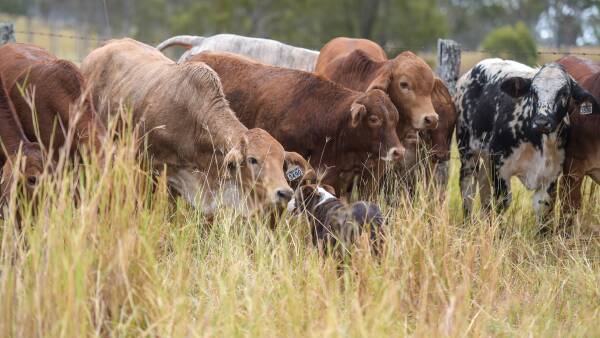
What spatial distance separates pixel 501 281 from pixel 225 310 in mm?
2053

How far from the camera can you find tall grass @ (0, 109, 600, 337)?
433 cm

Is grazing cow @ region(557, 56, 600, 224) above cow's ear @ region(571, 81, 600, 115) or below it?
below

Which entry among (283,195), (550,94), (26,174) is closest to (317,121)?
(283,195)

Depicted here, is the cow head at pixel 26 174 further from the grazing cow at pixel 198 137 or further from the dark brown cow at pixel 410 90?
the dark brown cow at pixel 410 90

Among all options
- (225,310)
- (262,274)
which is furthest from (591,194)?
(225,310)

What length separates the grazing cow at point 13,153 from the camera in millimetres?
5457

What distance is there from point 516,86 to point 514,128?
0.34m

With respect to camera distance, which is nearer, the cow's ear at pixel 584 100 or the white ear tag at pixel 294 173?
the white ear tag at pixel 294 173

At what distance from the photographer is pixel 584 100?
725 centimetres

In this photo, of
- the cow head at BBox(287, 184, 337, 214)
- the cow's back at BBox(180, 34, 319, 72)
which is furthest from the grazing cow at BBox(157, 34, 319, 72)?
the cow head at BBox(287, 184, 337, 214)

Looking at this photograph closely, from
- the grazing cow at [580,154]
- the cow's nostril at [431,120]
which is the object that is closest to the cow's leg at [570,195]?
the grazing cow at [580,154]

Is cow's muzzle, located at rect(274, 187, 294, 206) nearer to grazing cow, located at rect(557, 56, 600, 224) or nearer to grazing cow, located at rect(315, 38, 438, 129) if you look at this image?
grazing cow, located at rect(315, 38, 438, 129)

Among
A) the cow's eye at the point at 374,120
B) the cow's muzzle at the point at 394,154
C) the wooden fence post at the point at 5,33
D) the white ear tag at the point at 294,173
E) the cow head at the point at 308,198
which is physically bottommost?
the wooden fence post at the point at 5,33

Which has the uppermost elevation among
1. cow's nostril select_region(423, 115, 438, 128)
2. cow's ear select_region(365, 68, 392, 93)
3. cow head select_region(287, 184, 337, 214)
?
cow's ear select_region(365, 68, 392, 93)
